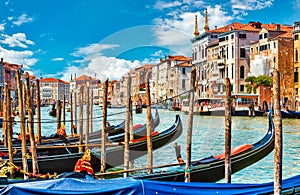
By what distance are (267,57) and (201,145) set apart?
49.9ft

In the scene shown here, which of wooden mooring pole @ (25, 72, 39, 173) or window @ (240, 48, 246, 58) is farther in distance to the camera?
window @ (240, 48, 246, 58)

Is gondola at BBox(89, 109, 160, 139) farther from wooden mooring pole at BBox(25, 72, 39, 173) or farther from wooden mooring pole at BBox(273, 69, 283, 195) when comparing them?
wooden mooring pole at BBox(273, 69, 283, 195)

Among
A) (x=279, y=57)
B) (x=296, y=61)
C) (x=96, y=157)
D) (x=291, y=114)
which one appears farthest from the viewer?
(x=279, y=57)

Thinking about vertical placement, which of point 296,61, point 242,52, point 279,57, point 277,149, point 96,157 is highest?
point 242,52

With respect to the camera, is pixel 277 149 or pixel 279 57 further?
pixel 279 57

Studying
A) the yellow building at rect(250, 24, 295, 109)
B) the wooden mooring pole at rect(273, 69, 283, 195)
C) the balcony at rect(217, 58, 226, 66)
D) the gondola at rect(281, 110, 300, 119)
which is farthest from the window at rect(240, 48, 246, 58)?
the wooden mooring pole at rect(273, 69, 283, 195)

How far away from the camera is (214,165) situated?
4660 mm

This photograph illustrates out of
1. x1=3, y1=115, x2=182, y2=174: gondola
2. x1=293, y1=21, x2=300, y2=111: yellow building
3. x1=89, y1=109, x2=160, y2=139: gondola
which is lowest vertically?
x1=3, y1=115, x2=182, y2=174: gondola

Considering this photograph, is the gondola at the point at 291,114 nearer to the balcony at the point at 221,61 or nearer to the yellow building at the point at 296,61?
the yellow building at the point at 296,61

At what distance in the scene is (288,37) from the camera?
75.8ft

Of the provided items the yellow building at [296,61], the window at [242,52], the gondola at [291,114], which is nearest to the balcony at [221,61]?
the window at [242,52]

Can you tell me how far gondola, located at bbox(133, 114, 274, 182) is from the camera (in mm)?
4402

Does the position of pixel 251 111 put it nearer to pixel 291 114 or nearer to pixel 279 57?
pixel 291 114

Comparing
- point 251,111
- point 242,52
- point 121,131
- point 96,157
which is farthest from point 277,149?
point 242,52
